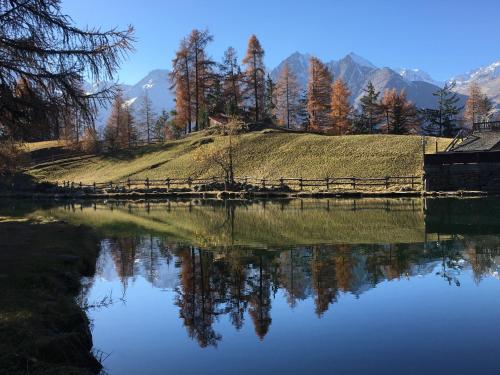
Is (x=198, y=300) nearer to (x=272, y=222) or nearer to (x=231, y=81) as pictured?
(x=272, y=222)

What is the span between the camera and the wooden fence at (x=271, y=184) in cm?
5512

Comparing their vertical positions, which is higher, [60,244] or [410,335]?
[60,244]

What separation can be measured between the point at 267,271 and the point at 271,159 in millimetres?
53473

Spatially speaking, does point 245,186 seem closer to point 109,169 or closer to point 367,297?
point 109,169

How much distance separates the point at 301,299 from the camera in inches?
556

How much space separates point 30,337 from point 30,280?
4257 millimetres

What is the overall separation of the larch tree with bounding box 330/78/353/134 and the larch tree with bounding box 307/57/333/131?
1671mm

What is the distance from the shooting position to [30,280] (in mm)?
12258

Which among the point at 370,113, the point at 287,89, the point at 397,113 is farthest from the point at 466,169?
the point at 287,89

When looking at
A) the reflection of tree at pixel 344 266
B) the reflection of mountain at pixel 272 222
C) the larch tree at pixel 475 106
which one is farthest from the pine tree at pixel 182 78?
the reflection of tree at pixel 344 266

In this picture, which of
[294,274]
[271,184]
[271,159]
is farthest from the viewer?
[271,159]

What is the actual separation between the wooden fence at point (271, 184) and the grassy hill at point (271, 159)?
104 inches

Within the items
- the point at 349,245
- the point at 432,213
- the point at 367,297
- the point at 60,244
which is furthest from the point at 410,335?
the point at 432,213

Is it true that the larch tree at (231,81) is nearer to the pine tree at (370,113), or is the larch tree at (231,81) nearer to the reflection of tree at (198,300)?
the pine tree at (370,113)
